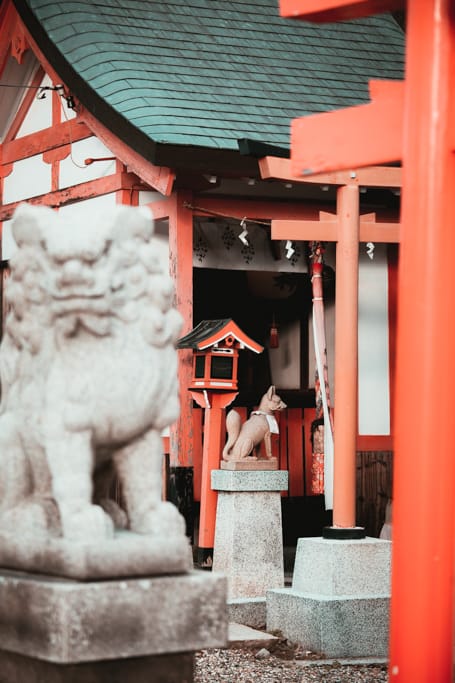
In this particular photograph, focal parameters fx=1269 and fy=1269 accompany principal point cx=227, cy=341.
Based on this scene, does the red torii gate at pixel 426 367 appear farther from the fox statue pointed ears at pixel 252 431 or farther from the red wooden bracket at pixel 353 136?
the fox statue pointed ears at pixel 252 431

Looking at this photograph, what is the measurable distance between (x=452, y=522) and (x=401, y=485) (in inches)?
8.8

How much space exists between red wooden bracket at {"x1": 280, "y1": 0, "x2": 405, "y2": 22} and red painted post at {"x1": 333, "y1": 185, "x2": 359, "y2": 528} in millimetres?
3158

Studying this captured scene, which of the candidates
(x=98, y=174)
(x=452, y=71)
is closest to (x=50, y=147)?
(x=98, y=174)

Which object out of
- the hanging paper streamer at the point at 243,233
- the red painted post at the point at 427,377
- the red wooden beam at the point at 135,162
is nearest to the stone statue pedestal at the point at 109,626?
the red painted post at the point at 427,377

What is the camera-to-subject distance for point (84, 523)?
4.10 meters

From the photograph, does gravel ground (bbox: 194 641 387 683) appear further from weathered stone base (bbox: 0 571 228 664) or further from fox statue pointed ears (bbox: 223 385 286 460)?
weathered stone base (bbox: 0 571 228 664)

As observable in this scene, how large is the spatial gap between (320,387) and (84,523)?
626 centimetres

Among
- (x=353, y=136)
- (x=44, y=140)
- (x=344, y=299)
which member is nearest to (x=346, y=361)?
(x=344, y=299)

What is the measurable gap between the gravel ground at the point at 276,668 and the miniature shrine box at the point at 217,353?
2260 mm

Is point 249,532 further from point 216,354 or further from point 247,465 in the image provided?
point 216,354

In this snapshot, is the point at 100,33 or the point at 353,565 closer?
the point at 353,565

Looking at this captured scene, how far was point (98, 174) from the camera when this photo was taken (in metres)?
11.0

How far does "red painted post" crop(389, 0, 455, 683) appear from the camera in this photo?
4.54 metres

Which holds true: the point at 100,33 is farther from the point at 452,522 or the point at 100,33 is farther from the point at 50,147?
the point at 452,522
